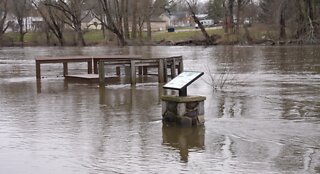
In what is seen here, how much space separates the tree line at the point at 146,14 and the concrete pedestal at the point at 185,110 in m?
42.3

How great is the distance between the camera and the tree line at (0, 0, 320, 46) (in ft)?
177

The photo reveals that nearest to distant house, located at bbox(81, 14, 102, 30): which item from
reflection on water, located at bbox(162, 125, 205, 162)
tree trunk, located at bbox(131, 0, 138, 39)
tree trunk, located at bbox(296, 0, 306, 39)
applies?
tree trunk, located at bbox(131, 0, 138, 39)

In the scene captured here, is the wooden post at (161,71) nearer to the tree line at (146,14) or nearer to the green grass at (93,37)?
the tree line at (146,14)

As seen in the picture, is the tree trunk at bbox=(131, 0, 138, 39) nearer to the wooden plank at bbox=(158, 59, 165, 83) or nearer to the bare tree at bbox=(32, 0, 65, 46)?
the bare tree at bbox=(32, 0, 65, 46)

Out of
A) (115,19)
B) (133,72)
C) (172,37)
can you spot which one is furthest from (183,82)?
(115,19)

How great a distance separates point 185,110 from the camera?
9.39 m

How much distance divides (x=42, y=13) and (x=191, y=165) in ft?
233

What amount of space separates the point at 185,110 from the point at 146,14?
6437 centimetres

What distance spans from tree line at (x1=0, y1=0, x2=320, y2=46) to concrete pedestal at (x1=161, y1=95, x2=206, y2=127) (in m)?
42.3

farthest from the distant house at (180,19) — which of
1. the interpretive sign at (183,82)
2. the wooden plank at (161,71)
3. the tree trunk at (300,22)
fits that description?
the interpretive sign at (183,82)

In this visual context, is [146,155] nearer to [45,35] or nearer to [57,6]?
[57,6]

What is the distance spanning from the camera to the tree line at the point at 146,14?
53906 millimetres

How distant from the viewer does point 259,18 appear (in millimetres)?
66812

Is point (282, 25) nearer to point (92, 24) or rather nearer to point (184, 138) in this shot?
point (184, 138)
